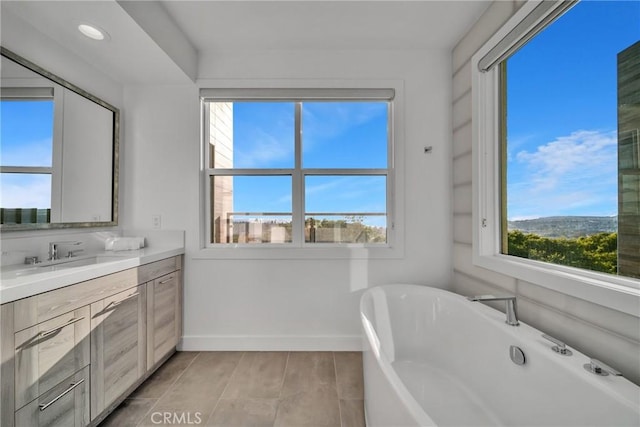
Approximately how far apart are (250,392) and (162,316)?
842mm

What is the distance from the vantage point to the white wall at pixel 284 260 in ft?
7.13

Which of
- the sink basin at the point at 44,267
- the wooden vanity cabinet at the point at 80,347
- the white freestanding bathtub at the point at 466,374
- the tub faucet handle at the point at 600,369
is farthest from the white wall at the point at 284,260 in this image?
the tub faucet handle at the point at 600,369

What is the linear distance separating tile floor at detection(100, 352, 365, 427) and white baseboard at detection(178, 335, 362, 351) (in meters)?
0.05

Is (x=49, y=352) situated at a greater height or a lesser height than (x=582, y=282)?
lesser

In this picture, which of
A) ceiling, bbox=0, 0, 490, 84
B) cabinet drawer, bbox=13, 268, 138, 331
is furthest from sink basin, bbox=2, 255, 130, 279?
ceiling, bbox=0, 0, 490, 84

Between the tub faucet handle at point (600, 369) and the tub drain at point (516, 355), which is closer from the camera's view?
the tub faucet handle at point (600, 369)

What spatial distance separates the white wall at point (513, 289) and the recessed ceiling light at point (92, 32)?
Answer: 2.47m

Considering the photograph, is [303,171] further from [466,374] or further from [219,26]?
[466,374]

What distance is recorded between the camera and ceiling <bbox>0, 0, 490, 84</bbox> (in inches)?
56.8

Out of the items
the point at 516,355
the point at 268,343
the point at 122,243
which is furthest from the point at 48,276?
the point at 516,355

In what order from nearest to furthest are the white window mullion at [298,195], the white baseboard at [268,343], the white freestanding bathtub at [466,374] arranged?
the white freestanding bathtub at [466,374] < the white baseboard at [268,343] < the white window mullion at [298,195]

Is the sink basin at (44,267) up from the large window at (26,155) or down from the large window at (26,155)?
down

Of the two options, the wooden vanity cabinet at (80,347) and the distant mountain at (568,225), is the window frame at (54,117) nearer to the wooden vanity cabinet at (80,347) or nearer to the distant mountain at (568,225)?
the wooden vanity cabinet at (80,347)

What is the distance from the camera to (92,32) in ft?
5.06
